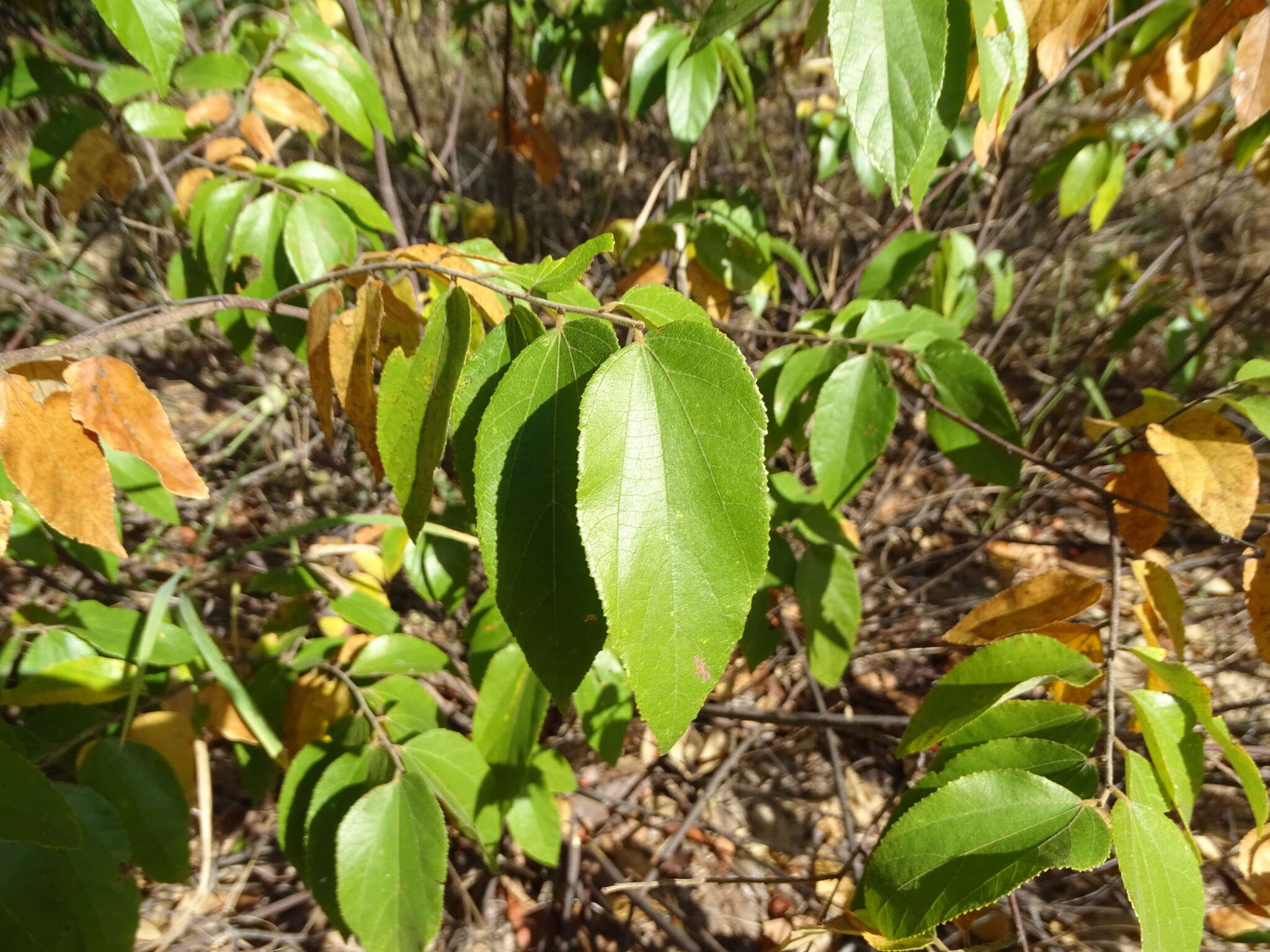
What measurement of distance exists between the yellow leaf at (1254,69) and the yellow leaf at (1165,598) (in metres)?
0.61

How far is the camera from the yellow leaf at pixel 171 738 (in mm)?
1158

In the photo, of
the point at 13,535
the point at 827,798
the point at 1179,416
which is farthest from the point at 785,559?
the point at 13,535

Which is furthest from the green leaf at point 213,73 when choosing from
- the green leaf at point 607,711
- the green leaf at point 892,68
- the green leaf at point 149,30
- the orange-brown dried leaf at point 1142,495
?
the orange-brown dried leaf at point 1142,495

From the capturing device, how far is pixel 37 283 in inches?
126

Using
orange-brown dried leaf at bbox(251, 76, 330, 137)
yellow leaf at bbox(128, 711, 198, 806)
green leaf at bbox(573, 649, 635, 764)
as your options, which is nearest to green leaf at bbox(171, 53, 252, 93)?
orange-brown dried leaf at bbox(251, 76, 330, 137)

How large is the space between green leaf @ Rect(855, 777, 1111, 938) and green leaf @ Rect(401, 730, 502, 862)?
27.5 inches

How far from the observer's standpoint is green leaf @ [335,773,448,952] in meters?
1.00

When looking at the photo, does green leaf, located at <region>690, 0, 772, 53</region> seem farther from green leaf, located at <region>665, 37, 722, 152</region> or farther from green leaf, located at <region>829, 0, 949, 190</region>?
green leaf, located at <region>665, 37, 722, 152</region>

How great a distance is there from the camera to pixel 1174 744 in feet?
2.64

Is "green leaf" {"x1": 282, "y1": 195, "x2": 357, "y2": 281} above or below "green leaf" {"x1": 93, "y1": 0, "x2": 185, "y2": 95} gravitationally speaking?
below

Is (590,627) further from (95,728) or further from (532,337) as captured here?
(95,728)

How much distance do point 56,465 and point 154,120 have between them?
3.37ft

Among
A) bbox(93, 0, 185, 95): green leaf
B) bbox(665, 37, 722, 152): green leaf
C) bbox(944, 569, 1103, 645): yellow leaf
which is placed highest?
bbox(665, 37, 722, 152): green leaf

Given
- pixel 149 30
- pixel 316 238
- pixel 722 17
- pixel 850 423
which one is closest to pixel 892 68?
pixel 722 17
